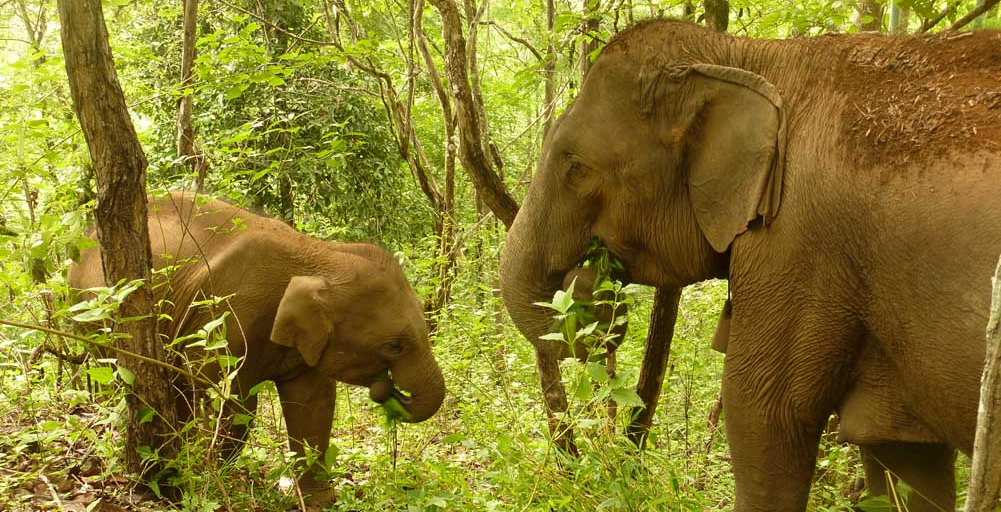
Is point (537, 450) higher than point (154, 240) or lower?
lower

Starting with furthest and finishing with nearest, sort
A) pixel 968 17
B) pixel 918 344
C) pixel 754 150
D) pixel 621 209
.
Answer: pixel 968 17 → pixel 621 209 → pixel 754 150 → pixel 918 344

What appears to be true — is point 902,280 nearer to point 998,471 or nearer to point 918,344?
point 918,344

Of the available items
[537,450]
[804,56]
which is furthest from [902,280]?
[537,450]

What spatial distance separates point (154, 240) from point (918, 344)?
4580 millimetres

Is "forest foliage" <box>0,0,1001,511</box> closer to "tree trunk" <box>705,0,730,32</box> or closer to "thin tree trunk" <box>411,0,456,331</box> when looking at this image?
"thin tree trunk" <box>411,0,456,331</box>

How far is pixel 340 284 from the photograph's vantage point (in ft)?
19.0

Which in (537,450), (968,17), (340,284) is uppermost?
(968,17)

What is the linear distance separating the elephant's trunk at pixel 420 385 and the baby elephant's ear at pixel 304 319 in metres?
0.54

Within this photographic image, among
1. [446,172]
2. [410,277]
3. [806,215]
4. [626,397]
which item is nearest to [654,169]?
[806,215]

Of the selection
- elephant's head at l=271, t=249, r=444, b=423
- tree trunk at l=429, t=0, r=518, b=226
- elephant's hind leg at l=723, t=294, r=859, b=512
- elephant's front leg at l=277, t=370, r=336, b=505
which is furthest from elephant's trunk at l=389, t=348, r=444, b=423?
elephant's hind leg at l=723, t=294, r=859, b=512

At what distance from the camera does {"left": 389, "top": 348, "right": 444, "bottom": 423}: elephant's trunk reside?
579 cm

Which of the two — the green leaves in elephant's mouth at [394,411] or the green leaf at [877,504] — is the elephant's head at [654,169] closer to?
the green leaf at [877,504]

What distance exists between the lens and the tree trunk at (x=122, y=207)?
12.1 ft

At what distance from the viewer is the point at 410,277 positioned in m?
9.57
